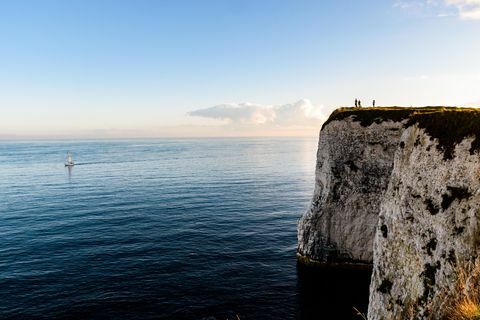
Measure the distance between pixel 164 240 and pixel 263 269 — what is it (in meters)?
15.1

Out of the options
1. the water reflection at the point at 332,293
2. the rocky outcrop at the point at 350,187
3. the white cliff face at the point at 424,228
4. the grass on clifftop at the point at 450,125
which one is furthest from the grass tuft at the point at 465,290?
the rocky outcrop at the point at 350,187

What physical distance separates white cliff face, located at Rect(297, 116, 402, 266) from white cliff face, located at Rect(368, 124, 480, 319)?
1551 centimetres

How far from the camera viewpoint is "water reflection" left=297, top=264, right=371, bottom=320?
2703 centimetres

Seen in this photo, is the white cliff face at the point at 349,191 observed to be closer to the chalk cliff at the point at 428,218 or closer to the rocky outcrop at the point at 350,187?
the rocky outcrop at the point at 350,187

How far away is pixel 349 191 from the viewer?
3312 centimetres

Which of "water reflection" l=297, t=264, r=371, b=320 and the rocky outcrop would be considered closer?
"water reflection" l=297, t=264, r=371, b=320

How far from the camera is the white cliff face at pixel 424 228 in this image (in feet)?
42.8

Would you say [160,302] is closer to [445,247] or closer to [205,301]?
[205,301]

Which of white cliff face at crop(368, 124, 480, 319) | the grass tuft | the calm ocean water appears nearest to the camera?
the grass tuft

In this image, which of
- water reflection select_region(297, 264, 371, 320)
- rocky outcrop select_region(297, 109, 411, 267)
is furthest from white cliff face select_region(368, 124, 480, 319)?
rocky outcrop select_region(297, 109, 411, 267)

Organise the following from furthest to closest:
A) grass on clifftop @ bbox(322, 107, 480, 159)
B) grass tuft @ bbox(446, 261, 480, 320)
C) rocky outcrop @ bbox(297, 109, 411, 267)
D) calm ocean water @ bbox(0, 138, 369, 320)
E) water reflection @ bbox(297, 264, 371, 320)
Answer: rocky outcrop @ bbox(297, 109, 411, 267) → calm ocean water @ bbox(0, 138, 369, 320) → water reflection @ bbox(297, 264, 371, 320) → grass on clifftop @ bbox(322, 107, 480, 159) → grass tuft @ bbox(446, 261, 480, 320)

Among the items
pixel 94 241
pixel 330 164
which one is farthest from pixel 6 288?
pixel 330 164

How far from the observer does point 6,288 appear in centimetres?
3125

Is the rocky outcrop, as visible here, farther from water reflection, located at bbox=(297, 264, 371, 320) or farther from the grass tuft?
the grass tuft
